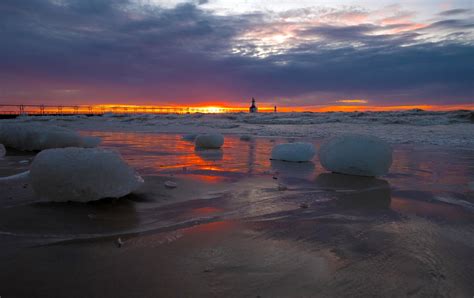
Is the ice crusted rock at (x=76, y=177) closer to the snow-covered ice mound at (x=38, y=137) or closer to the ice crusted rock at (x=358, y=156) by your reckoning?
the ice crusted rock at (x=358, y=156)

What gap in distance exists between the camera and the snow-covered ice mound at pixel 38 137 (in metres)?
5.36

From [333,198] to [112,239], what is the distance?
5.46 feet

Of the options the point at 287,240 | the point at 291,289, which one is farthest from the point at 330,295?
the point at 287,240

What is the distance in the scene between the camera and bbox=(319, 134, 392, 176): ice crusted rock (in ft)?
11.7

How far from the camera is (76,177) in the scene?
2238 millimetres

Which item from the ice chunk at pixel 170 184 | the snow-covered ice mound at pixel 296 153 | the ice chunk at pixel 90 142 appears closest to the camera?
the ice chunk at pixel 170 184

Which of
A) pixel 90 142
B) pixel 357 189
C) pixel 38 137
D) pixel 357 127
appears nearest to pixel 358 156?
pixel 357 189

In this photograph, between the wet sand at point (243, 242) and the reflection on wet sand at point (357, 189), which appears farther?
the reflection on wet sand at point (357, 189)

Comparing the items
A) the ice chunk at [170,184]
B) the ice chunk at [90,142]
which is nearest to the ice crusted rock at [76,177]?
the ice chunk at [170,184]

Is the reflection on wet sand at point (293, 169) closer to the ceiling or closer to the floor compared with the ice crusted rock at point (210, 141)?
closer to the floor

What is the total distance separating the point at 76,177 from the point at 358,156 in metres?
2.73

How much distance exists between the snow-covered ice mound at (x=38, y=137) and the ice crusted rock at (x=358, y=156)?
156 inches

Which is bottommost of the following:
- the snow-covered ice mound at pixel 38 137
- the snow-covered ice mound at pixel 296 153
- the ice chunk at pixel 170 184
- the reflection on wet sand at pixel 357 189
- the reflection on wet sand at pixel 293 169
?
the reflection on wet sand at pixel 357 189

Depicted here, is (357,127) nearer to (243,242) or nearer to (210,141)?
(210,141)
